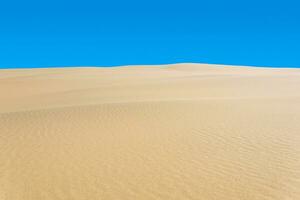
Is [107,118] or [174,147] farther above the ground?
[107,118]

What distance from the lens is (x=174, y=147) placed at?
672 centimetres

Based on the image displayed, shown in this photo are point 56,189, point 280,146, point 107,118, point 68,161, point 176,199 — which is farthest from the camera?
point 107,118

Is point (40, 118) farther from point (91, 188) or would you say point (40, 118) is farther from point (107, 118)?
point (91, 188)

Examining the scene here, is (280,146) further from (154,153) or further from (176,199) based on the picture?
(176,199)

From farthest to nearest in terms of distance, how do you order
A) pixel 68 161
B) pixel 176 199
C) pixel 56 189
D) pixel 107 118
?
pixel 107 118, pixel 68 161, pixel 56 189, pixel 176 199

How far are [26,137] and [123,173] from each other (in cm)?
317

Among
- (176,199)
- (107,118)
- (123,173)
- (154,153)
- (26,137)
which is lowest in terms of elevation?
(176,199)

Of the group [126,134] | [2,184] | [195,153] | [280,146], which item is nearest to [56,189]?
[2,184]

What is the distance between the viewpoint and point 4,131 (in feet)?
28.3

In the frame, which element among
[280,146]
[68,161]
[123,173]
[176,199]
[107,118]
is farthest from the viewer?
[107,118]

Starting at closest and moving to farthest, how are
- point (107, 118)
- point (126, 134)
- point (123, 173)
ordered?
point (123, 173) < point (126, 134) < point (107, 118)

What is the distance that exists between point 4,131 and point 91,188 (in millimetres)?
4312

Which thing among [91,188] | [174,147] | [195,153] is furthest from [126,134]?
[91,188]

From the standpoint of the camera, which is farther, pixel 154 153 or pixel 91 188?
pixel 154 153
